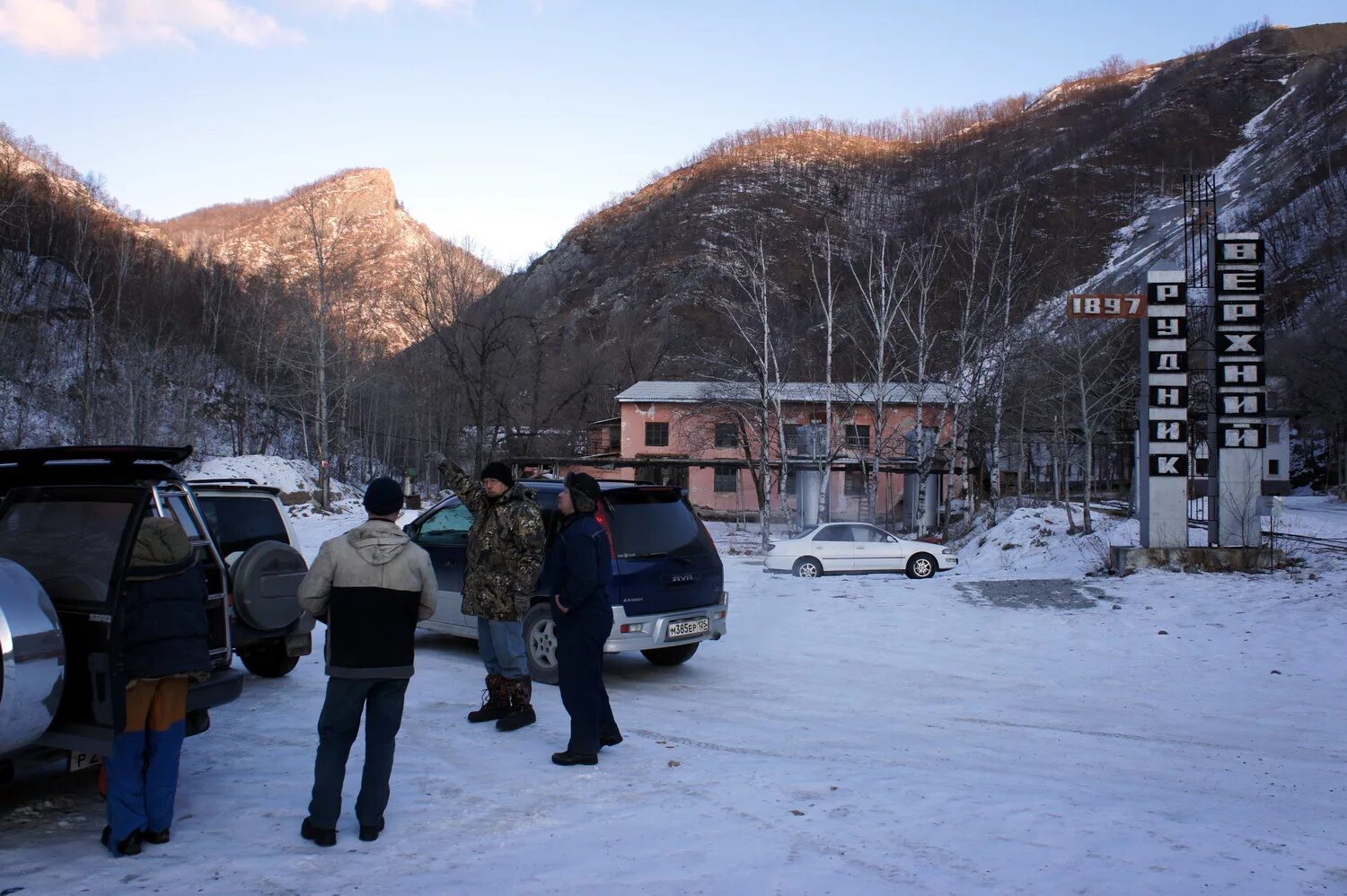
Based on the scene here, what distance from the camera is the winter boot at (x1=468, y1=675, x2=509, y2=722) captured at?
265 inches

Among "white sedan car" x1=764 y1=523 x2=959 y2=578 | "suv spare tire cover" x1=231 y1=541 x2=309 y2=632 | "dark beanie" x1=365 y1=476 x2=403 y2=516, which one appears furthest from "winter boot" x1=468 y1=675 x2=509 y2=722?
"white sedan car" x1=764 y1=523 x2=959 y2=578

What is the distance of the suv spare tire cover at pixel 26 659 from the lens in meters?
3.93

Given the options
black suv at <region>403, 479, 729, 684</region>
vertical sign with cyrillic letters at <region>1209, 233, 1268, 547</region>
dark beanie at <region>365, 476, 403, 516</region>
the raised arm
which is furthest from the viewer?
vertical sign with cyrillic letters at <region>1209, 233, 1268, 547</region>

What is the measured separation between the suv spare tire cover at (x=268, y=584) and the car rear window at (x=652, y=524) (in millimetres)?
2660

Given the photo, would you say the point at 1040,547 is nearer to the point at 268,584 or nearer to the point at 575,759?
the point at 575,759

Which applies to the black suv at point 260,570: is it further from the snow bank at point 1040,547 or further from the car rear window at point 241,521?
the snow bank at point 1040,547

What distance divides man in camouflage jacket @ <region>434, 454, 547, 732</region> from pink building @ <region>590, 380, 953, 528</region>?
37931 mm

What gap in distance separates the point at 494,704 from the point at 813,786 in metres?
2.42

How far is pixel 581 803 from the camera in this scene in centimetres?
513

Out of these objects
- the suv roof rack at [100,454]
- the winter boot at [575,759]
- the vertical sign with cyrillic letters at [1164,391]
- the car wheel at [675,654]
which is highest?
the vertical sign with cyrillic letters at [1164,391]

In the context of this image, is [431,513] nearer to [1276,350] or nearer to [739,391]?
[739,391]

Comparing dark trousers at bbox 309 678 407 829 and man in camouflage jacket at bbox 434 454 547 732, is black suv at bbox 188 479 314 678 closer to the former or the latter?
man in camouflage jacket at bbox 434 454 547 732

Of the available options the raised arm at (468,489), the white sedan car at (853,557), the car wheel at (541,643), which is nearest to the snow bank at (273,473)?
the white sedan car at (853,557)

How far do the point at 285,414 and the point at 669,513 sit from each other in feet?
231
